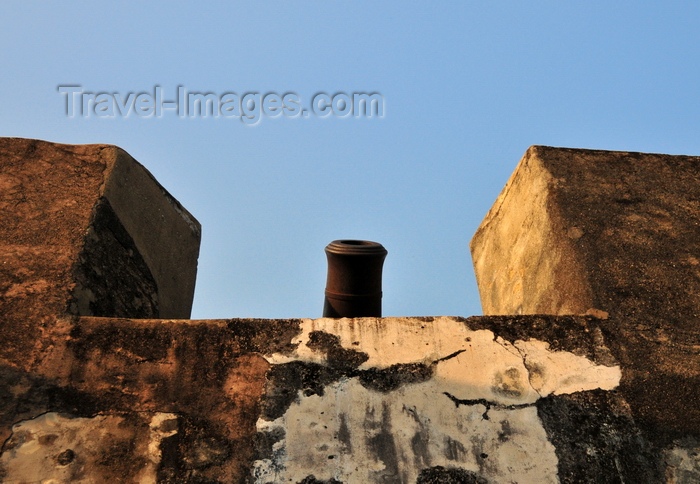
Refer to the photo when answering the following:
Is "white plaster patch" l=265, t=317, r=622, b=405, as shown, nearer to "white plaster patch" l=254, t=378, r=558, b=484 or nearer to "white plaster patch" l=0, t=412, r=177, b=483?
"white plaster patch" l=254, t=378, r=558, b=484

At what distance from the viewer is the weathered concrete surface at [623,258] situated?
2.27 meters

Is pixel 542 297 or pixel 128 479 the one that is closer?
pixel 128 479

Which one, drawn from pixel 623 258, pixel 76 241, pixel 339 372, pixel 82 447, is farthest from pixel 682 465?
pixel 76 241

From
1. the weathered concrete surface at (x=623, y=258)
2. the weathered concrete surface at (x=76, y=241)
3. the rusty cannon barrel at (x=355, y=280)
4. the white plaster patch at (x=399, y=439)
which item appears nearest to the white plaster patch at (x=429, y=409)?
the white plaster patch at (x=399, y=439)

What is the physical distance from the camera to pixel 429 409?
2189mm

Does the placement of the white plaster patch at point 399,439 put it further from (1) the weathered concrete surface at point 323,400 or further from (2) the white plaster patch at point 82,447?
(2) the white plaster patch at point 82,447

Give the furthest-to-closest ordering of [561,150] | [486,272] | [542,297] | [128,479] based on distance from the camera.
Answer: [486,272] < [561,150] < [542,297] < [128,479]

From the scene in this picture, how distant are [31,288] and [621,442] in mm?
2051

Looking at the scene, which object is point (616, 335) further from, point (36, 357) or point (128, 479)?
point (36, 357)

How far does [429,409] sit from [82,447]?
1080 mm

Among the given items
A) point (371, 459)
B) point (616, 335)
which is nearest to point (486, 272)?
point (616, 335)

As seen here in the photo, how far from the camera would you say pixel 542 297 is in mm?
2816

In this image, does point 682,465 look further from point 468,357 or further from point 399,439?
point 399,439

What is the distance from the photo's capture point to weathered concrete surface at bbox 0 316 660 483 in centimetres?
204
